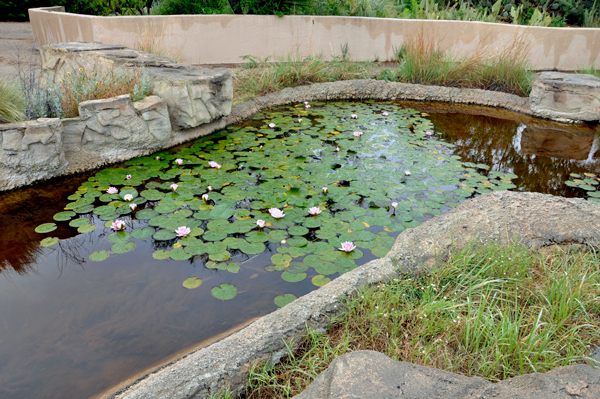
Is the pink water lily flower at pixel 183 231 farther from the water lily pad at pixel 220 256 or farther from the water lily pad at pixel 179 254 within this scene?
the water lily pad at pixel 220 256

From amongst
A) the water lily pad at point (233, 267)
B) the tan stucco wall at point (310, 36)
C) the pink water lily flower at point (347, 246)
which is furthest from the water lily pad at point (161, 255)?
the tan stucco wall at point (310, 36)

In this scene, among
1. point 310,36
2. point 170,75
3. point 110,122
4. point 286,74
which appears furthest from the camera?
point 310,36

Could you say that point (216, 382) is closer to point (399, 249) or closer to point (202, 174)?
point (399, 249)

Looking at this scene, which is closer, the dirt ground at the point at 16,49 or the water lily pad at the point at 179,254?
the water lily pad at the point at 179,254

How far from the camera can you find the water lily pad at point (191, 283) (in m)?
2.14

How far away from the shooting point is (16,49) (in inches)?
291

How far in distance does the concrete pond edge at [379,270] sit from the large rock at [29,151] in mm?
2205

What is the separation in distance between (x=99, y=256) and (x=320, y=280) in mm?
1339

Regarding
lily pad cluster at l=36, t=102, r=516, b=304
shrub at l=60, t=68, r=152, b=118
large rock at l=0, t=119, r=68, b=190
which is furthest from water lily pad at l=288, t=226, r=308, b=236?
shrub at l=60, t=68, r=152, b=118

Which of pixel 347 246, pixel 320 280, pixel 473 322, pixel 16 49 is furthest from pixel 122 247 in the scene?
pixel 16 49

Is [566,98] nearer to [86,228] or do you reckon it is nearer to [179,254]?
[179,254]

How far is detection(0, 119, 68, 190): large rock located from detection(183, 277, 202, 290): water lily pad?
5.84 feet

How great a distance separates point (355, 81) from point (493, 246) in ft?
14.2

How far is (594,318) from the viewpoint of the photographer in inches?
70.3
